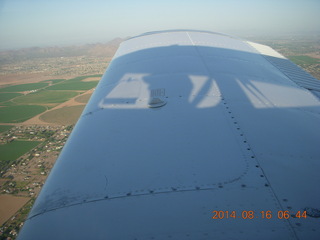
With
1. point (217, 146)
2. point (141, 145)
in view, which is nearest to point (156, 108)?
point (141, 145)

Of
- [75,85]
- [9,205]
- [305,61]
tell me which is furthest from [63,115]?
[305,61]

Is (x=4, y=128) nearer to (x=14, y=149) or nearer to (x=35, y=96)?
(x=14, y=149)

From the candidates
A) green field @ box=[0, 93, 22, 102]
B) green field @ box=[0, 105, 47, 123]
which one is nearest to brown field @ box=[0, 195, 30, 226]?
green field @ box=[0, 105, 47, 123]

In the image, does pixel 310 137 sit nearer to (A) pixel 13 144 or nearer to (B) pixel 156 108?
(B) pixel 156 108

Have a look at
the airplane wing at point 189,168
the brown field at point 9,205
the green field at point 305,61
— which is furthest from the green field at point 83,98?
the green field at point 305,61

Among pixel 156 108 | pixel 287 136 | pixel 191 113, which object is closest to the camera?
pixel 287 136

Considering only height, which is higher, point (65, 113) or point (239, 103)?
point (239, 103)
